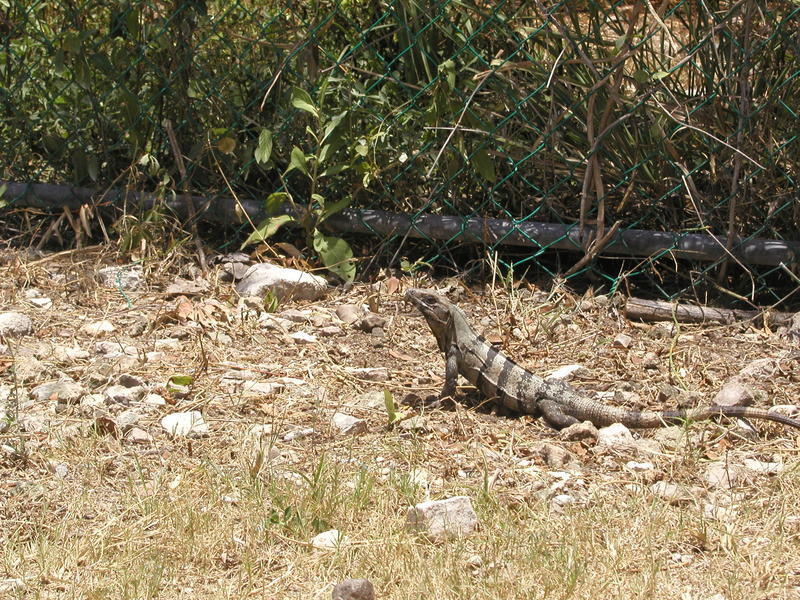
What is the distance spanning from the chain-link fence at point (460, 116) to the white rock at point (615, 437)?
1.27 m

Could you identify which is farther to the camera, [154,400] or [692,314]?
[692,314]

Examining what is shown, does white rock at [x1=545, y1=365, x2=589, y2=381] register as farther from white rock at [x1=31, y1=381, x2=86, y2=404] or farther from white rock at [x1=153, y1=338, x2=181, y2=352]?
white rock at [x1=31, y1=381, x2=86, y2=404]

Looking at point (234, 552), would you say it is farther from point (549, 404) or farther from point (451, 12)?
point (451, 12)

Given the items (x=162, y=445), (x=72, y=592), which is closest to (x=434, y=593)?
(x=72, y=592)

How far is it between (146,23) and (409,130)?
1539 millimetres

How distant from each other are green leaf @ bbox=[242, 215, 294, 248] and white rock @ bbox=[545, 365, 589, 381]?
1670mm

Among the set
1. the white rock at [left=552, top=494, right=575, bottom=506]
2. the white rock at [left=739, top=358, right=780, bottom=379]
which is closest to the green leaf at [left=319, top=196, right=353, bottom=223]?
the white rock at [left=739, top=358, right=780, bottom=379]

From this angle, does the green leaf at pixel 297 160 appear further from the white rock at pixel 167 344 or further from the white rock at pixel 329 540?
the white rock at pixel 329 540

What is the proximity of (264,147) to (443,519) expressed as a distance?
8.96 feet

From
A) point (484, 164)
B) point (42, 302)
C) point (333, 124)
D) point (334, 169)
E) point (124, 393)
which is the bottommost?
point (42, 302)

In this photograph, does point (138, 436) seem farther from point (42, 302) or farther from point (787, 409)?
point (787, 409)

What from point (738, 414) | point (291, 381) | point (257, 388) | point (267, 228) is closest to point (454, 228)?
point (267, 228)

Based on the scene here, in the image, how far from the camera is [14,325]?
4945 mm

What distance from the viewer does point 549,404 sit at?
172 inches
